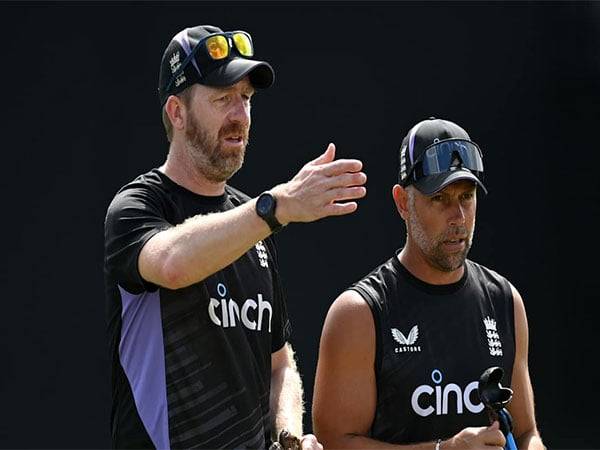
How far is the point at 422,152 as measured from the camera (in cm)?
294

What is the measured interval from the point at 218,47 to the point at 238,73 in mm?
110

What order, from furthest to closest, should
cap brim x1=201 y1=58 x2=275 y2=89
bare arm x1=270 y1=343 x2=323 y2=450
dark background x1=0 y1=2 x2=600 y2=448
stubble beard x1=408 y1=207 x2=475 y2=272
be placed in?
dark background x1=0 y1=2 x2=600 y2=448
stubble beard x1=408 y1=207 x2=475 y2=272
bare arm x1=270 y1=343 x2=323 y2=450
cap brim x1=201 y1=58 x2=275 y2=89

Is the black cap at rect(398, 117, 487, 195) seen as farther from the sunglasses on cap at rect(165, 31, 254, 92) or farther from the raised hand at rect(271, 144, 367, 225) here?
the raised hand at rect(271, 144, 367, 225)

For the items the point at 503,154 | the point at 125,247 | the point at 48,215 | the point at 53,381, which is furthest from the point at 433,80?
the point at 125,247

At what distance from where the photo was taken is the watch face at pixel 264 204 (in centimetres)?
218

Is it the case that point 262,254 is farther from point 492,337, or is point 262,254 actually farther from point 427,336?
point 492,337

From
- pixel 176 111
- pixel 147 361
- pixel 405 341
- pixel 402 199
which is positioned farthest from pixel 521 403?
pixel 176 111

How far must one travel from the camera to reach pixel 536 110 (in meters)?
4.38

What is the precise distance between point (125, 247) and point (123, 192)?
7.3 inches

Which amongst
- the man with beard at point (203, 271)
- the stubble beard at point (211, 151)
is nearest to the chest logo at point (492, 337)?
the man with beard at point (203, 271)

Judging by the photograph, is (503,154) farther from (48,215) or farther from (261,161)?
(48,215)

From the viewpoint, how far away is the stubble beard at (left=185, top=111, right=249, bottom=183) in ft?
8.35

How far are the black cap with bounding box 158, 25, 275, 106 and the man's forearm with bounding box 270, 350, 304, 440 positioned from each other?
0.74m

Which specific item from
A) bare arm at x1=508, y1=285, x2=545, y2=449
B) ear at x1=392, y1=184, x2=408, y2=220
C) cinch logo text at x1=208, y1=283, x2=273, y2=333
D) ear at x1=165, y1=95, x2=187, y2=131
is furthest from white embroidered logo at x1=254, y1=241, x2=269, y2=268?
bare arm at x1=508, y1=285, x2=545, y2=449
